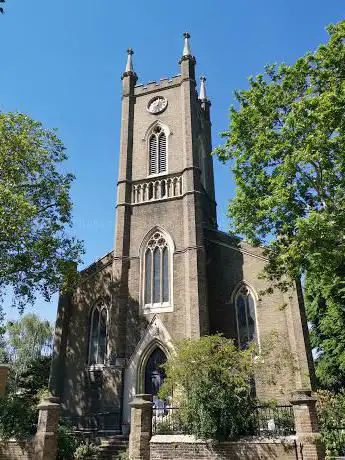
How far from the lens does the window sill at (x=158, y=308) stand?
21.8 m

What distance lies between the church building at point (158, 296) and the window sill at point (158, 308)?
57 millimetres

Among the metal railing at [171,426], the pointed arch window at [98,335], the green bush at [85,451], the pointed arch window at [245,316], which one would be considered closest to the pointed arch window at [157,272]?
the pointed arch window at [98,335]

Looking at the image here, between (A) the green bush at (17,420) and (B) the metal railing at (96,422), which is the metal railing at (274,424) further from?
(B) the metal railing at (96,422)

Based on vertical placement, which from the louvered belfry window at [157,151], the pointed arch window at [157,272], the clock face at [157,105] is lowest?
the pointed arch window at [157,272]

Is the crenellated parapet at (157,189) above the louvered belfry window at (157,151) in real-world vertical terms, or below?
below

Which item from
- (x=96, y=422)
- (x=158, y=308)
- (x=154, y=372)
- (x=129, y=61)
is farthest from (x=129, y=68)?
(x=96, y=422)

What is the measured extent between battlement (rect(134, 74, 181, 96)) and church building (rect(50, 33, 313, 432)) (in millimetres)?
1025

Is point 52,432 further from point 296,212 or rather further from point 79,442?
point 296,212

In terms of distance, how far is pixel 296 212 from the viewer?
15367 mm

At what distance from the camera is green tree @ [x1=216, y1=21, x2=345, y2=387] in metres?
13.5

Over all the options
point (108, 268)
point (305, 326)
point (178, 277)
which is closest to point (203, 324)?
point (178, 277)

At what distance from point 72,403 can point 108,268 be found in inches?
298

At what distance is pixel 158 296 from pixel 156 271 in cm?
152

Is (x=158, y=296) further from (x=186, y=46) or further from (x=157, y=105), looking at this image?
(x=186, y=46)
